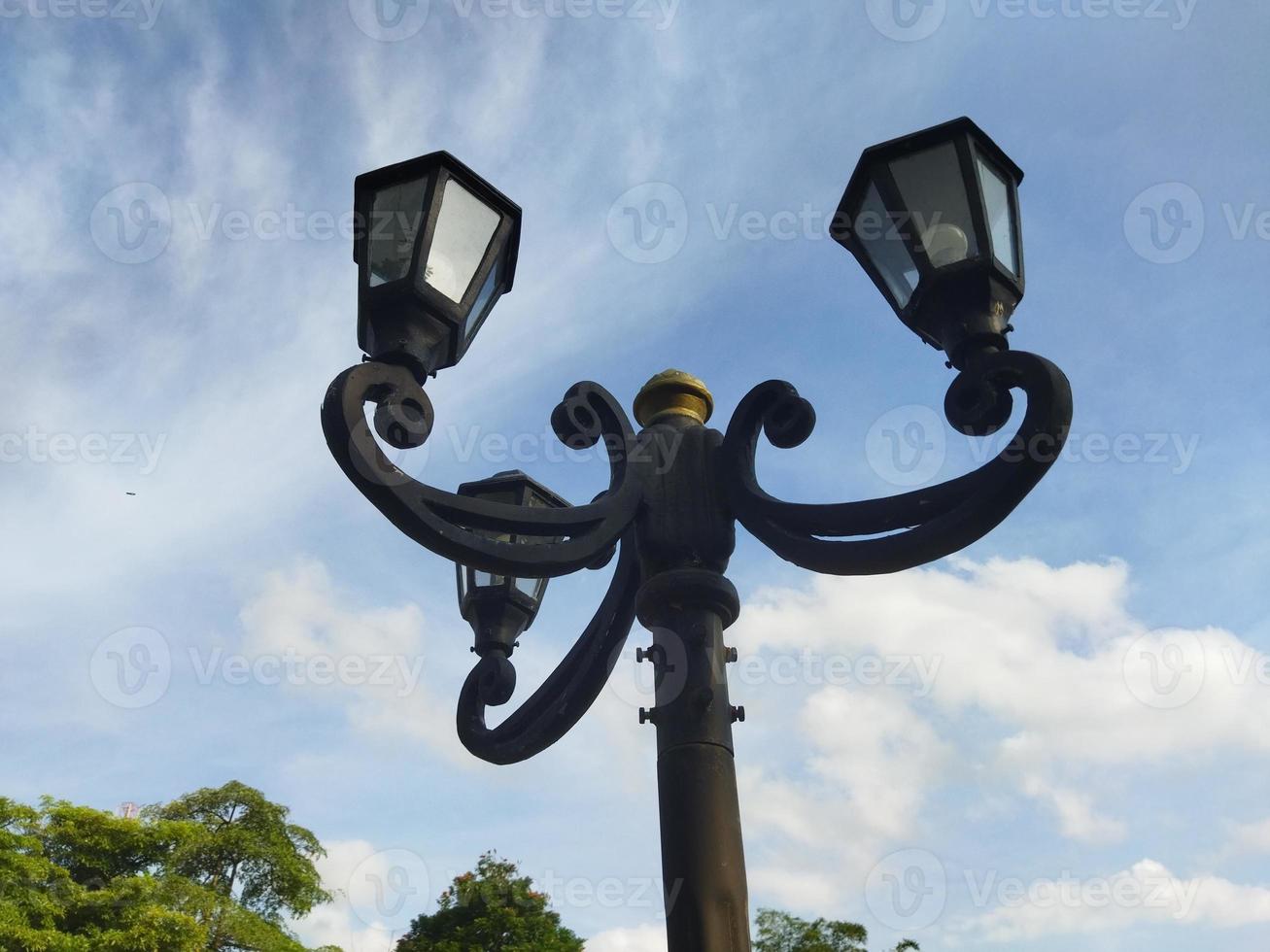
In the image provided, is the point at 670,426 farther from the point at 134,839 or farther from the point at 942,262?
the point at 134,839

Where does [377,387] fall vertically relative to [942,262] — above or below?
below

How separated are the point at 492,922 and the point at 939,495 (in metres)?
28.2

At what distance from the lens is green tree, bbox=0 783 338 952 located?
2425 centimetres

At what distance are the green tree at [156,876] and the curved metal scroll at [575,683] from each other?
25371mm

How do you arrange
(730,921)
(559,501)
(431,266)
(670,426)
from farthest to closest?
1. (559,501)
2. (670,426)
3. (431,266)
4. (730,921)

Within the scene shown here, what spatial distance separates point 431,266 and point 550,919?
28.1 metres

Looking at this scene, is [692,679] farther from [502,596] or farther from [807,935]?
[807,935]

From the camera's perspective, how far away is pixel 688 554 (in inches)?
117

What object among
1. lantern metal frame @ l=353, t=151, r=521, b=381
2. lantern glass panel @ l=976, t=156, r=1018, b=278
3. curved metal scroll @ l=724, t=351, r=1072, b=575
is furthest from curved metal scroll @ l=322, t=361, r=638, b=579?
lantern glass panel @ l=976, t=156, r=1018, b=278

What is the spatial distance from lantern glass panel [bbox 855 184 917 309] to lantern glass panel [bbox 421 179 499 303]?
3.68ft

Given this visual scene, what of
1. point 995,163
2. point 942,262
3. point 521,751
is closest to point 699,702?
point 521,751

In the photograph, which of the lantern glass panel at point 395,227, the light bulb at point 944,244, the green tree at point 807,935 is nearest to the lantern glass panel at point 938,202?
the light bulb at point 944,244

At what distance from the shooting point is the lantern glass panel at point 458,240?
2873mm

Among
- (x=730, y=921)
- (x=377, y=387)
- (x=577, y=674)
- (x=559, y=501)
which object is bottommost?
(x=730, y=921)
